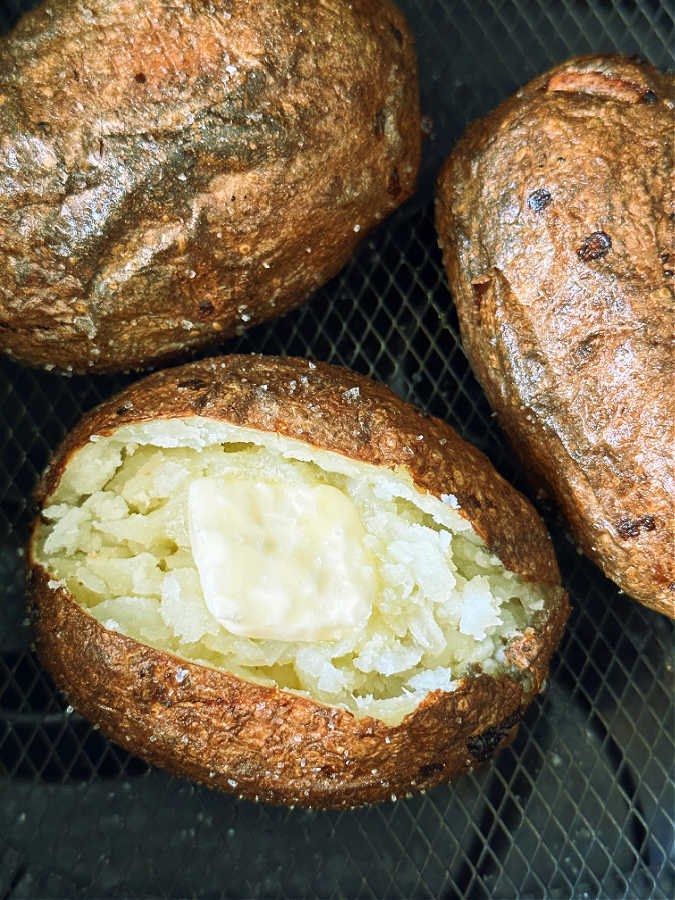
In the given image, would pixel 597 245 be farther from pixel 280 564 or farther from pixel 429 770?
pixel 429 770

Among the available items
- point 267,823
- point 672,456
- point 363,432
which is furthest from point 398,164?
point 267,823

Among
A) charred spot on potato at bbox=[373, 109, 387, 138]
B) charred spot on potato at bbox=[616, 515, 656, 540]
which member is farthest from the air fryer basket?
charred spot on potato at bbox=[373, 109, 387, 138]

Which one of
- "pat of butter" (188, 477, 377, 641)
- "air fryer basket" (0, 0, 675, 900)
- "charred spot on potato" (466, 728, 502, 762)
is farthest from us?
"air fryer basket" (0, 0, 675, 900)

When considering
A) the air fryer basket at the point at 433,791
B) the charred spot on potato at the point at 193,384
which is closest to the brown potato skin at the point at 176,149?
the charred spot on potato at the point at 193,384

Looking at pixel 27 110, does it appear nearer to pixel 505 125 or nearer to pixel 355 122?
pixel 355 122

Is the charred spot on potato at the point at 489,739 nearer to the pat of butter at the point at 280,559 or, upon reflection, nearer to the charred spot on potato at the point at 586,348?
the pat of butter at the point at 280,559

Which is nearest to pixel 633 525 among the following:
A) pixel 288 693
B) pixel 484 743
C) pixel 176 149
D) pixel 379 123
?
pixel 484 743

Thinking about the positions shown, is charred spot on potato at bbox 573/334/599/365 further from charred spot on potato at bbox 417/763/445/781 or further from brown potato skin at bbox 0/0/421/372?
charred spot on potato at bbox 417/763/445/781
